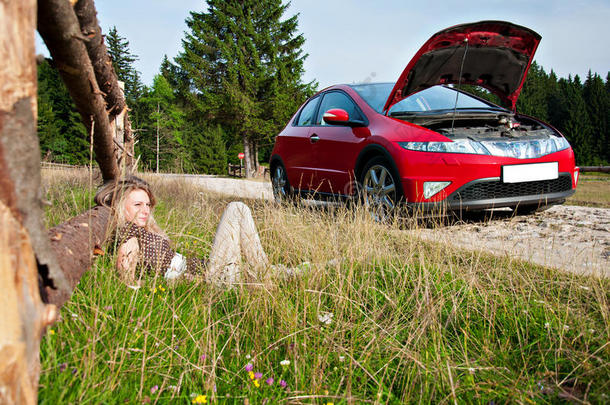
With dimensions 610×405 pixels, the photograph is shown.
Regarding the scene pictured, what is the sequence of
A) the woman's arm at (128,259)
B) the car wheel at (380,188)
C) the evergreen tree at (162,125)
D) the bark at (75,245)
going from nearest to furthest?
the bark at (75,245)
the woman's arm at (128,259)
the car wheel at (380,188)
the evergreen tree at (162,125)

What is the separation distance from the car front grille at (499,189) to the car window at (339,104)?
60.7 inches

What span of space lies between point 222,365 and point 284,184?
511 cm

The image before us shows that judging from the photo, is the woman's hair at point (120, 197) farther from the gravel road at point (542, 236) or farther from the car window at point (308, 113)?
the car window at point (308, 113)

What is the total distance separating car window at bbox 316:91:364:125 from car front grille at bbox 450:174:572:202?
1.54m

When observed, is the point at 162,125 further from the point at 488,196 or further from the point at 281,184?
the point at 488,196

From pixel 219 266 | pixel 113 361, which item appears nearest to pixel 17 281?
pixel 113 361

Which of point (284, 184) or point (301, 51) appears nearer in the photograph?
point (284, 184)

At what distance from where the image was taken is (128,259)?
→ 2541 mm

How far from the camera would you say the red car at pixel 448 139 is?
13.5 ft

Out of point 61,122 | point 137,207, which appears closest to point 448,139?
point 137,207

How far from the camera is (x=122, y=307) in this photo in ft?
6.79

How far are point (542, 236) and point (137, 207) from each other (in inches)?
139

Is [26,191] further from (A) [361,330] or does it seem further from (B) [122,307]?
(A) [361,330]

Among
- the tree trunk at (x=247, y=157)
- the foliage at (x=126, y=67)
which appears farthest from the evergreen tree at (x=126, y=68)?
the tree trunk at (x=247, y=157)
